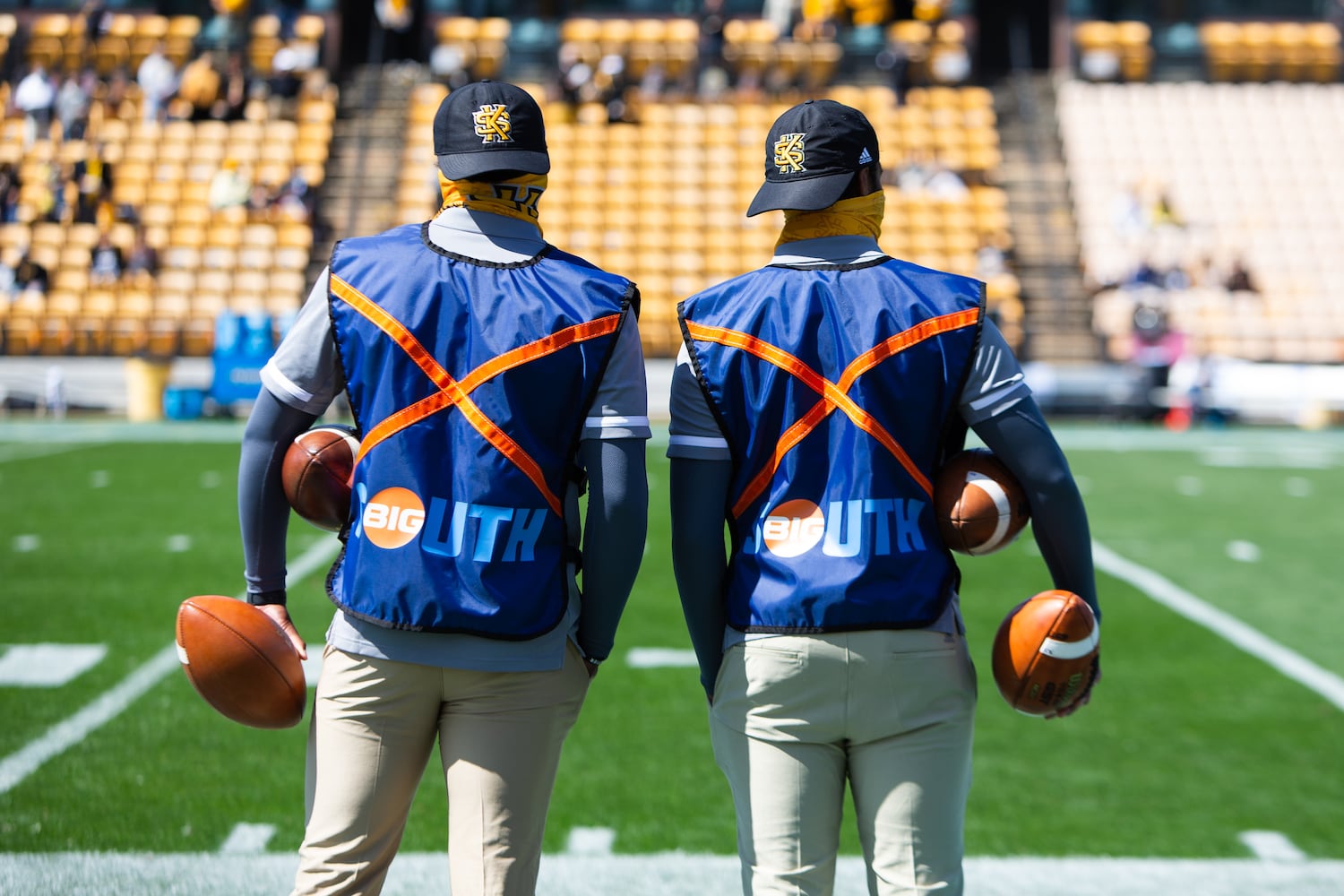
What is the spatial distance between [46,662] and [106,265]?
17.5 m

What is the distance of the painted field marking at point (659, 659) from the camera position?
6.56 metres

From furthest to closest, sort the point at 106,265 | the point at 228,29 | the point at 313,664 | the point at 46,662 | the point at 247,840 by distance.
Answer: the point at 228,29 → the point at 106,265 → the point at 46,662 → the point at 313,664 → the point at 247,840

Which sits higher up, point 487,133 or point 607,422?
point 487,133

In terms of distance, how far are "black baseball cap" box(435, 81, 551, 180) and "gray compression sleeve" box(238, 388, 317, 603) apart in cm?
54

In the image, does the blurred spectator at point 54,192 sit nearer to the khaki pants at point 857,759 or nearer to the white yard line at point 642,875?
the white yard line at point 642,875

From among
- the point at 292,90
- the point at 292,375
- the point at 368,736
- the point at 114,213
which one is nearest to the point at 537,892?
the point at 368,736

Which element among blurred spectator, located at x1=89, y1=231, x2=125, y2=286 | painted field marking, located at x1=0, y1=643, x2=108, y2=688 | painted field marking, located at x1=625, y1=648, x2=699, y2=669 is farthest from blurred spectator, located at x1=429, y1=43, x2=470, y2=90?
painted field marking, located at x1=625, y1=648, x2=699, y2=669

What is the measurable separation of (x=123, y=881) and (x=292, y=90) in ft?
78.1

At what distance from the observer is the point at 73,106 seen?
976 inches

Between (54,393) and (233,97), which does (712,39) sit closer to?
(233,97)

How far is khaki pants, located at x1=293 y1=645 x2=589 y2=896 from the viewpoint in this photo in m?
2.45

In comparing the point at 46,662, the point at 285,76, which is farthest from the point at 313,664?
the point at 285,76

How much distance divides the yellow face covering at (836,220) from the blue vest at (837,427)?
118 mm

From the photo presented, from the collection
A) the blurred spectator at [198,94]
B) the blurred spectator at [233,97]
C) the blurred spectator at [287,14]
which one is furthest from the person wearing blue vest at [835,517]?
the blurred spectator at [287,14]
